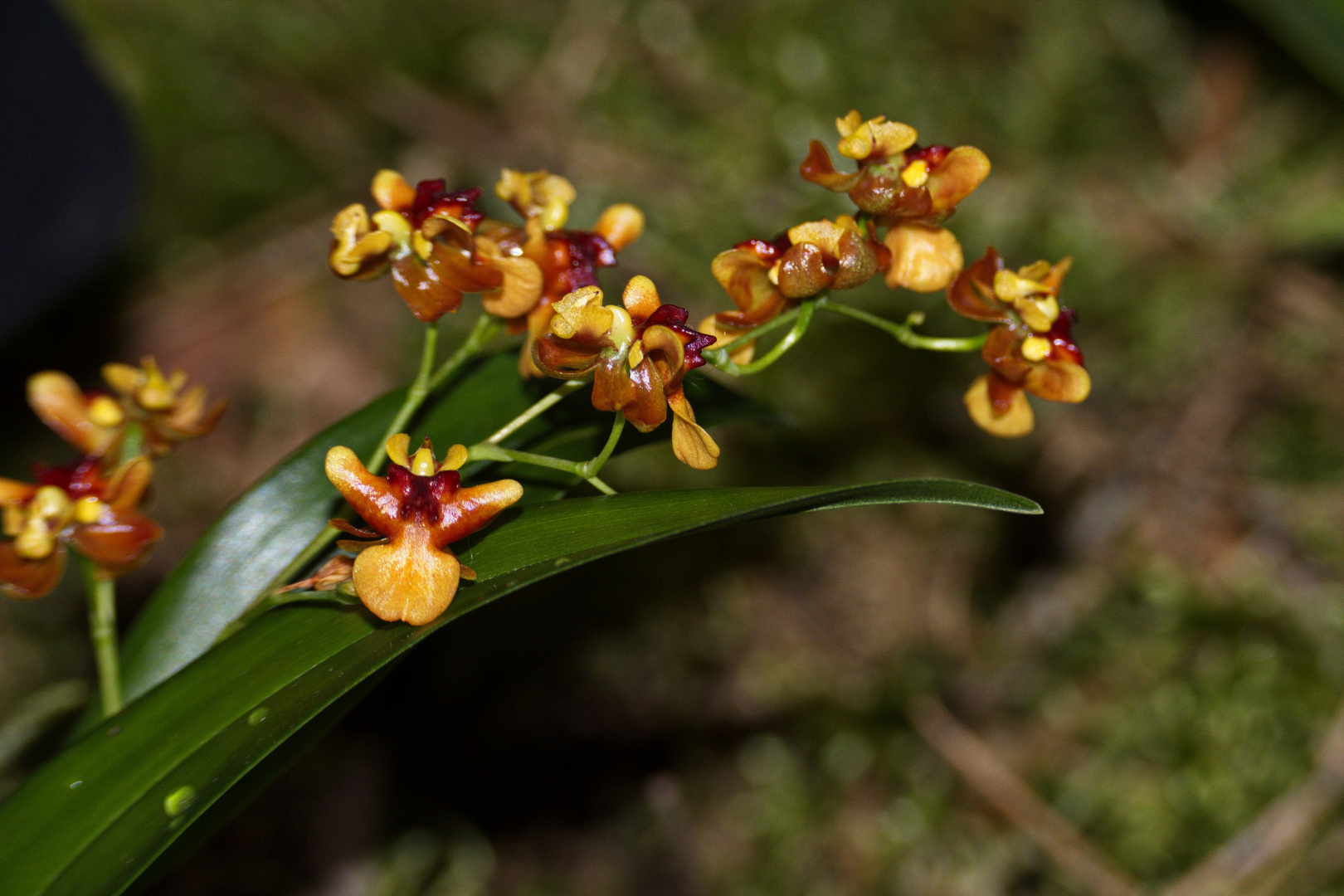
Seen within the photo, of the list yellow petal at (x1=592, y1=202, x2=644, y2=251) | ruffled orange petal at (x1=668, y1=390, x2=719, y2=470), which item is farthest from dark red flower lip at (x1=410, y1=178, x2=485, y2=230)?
ruffled orange petal at (x1=668, y1=390, x2=719, y2=470)

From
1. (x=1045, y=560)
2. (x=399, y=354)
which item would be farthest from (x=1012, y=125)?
(x=399, y=354)

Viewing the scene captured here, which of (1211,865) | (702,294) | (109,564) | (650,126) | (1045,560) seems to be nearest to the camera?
(109,564)

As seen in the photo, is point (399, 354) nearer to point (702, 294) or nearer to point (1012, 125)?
point (702, 294)

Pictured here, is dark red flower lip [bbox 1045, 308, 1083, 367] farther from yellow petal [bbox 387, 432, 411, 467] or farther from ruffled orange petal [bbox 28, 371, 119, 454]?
ruffled orange petal [bbox 28, 371, 119, 454]

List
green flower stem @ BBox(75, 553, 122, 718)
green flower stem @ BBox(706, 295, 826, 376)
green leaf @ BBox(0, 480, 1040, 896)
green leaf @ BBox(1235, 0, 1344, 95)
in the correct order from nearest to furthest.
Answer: green leaf @ BBox(0, 480, 1040, 896) → green flower stem @ BBox(706, 295, 826, 376) → green flower stem @ BBox(75, 553, 122, 718) → green leaf @ BBox(1235, 0, 1344, 95)

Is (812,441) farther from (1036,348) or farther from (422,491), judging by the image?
(422,491)

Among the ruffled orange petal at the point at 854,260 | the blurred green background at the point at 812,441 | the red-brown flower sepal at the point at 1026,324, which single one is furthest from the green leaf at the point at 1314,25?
the ruffled orange petal at the point at 854,260

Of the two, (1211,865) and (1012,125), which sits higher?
(1012,125)
